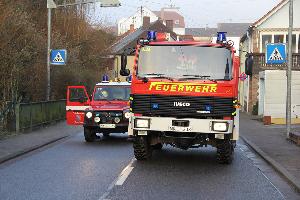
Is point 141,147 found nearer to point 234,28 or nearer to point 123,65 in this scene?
point 123,65

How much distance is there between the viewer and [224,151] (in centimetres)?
1277

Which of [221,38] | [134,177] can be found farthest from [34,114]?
[134,177]

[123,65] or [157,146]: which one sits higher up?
[123,65]

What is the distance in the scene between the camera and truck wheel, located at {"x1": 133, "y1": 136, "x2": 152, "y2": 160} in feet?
42.7

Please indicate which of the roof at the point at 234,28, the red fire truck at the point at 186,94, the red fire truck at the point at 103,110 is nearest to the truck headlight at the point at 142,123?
the red fire truck at the point at 186,94

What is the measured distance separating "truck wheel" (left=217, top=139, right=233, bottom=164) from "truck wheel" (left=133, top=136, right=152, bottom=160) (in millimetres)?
1658

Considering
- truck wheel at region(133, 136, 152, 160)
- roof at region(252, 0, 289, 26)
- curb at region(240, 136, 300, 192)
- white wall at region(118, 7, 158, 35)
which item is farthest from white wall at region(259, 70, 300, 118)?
white wall at region(118, 7, 158, 35)

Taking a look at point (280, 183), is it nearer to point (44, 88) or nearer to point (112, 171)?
point (112, 171)

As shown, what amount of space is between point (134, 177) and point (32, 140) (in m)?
8.22

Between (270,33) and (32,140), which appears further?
(270,33)

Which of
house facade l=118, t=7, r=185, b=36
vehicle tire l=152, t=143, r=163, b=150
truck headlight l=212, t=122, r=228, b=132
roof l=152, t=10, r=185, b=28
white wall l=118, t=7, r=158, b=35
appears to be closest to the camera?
truck headlight l=212, t=122, r=228, b=132

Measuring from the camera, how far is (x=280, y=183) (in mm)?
10508

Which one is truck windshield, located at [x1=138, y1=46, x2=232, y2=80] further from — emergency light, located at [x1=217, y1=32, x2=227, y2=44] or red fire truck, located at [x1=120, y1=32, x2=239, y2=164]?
emergency light, located at [x1=217, y1=32, x2=227, y2=44]

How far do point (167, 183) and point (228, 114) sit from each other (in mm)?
2733
